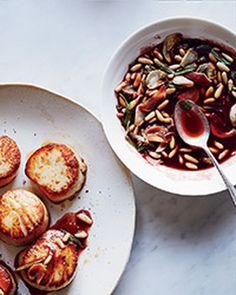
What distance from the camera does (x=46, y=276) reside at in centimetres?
181

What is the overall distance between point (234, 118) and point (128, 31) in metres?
0.36

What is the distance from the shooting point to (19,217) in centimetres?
182

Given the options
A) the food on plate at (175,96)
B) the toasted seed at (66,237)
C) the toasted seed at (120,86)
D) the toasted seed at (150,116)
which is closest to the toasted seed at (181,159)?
the food on plate at (175,96)

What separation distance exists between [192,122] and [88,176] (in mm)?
289

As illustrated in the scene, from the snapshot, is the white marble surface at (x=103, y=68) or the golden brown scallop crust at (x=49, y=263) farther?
the white marble surface at (x=103, y=68)

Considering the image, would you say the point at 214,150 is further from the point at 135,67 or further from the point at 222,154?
the point at 135,67

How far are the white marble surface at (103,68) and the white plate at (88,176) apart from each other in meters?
0.07

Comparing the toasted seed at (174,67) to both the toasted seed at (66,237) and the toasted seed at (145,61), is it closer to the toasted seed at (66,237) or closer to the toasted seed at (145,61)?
the toasted seed at (145,61)

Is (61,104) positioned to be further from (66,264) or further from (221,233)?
(221,233)

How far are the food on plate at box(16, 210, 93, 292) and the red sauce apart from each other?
1.08ft

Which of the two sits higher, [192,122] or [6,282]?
[192,122]

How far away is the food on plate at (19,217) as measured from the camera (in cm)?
182

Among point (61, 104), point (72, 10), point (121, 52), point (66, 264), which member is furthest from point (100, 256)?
point (72, 10)

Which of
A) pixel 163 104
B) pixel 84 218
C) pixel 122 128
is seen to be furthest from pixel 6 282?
pixel 163 104
